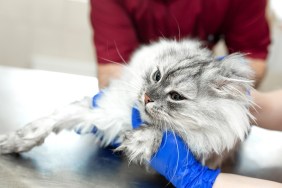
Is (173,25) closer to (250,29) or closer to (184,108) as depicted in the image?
(250,29)

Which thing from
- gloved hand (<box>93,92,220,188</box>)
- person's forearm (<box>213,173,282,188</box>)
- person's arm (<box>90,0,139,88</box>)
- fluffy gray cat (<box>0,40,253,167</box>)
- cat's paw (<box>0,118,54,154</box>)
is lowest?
person's forearm (<box>213,173,282,188</box>)

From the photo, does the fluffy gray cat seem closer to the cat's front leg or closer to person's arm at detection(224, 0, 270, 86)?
the cat's front leg

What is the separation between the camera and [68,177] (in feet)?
2.88

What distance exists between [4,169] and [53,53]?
64.4 inches

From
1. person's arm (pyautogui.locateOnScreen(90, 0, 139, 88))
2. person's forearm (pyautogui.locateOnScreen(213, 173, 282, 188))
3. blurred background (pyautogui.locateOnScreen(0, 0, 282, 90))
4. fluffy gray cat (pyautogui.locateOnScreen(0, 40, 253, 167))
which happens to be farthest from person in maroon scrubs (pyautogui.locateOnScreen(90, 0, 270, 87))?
blurred background (pyautogui.locateOnScreen(0, 0, 282, 90))

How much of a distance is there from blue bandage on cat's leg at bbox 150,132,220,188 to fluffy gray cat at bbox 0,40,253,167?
0.01 metres

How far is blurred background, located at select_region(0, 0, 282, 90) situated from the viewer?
2326mm

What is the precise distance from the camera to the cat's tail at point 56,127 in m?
0.89

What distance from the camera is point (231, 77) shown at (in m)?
0.81

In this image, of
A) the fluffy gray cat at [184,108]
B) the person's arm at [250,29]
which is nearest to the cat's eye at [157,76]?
the fluffy gray cat at [184,108]

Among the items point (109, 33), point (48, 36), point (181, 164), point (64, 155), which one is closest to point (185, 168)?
point (181, 164)

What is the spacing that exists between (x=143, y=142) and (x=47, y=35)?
1729 mm

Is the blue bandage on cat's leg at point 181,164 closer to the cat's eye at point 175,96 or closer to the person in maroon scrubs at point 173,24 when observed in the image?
the cat's eye at point 175,96

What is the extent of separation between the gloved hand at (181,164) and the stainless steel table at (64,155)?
101 millimetres
